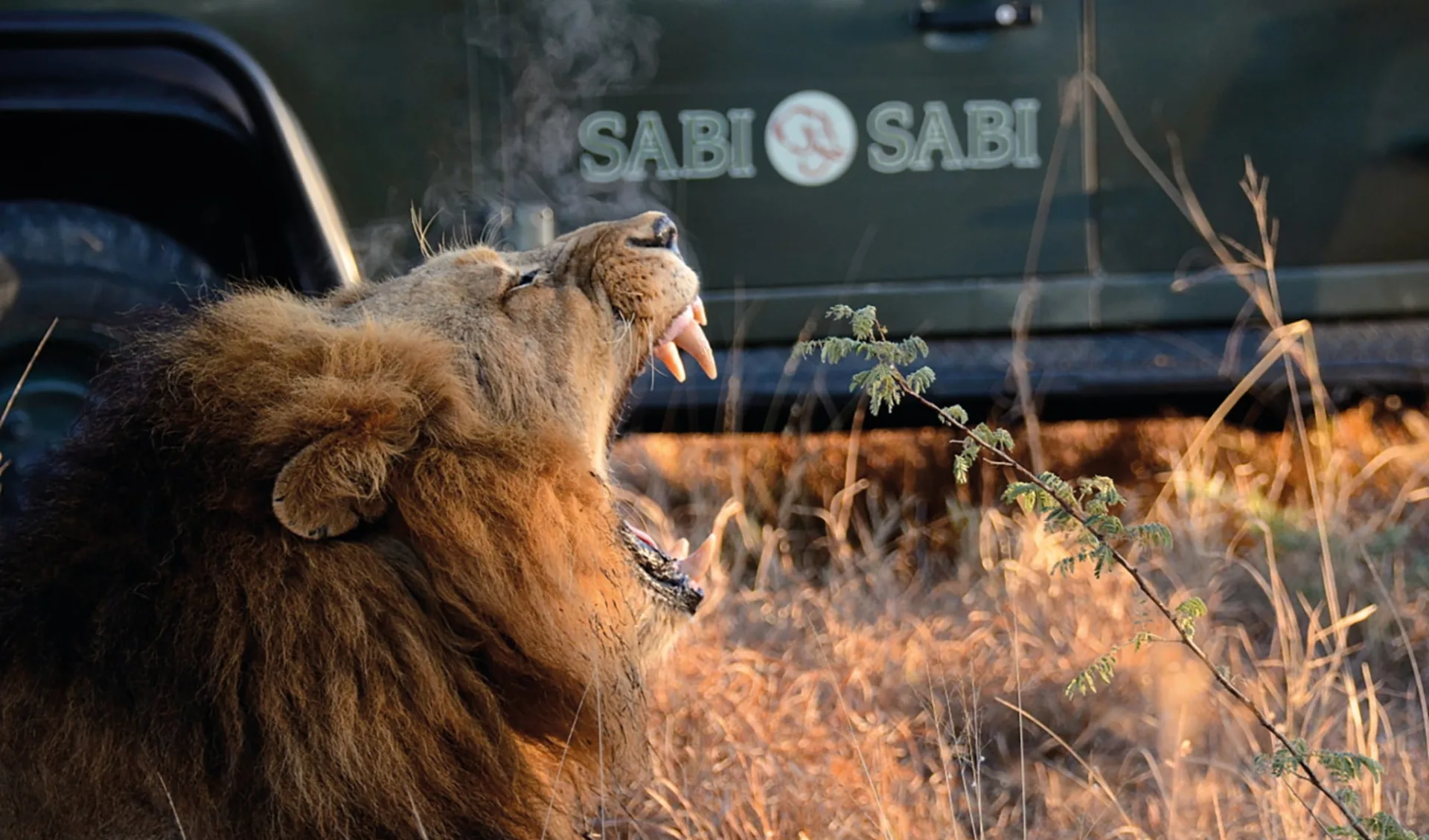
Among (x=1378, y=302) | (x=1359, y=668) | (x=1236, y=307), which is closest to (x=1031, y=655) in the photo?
(x=1359, y=668)

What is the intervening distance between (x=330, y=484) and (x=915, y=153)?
2.46 m

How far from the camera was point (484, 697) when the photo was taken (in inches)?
76.0

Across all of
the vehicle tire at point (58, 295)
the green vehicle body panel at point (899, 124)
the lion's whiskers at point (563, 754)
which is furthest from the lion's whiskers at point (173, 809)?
the green vehicle body panel at point (899, 124)

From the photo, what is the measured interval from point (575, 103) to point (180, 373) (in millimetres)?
2075

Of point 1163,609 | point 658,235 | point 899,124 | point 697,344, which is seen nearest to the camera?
point 1163,609

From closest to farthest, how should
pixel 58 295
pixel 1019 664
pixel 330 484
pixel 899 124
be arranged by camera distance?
pixel 330 484, pixel 1019 664, pixel 58 295, pixel 899 124

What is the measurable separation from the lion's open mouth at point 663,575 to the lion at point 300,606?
0.14m

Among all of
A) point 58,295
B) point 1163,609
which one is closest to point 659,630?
point 1163,609

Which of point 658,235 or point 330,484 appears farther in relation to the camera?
point 658,235

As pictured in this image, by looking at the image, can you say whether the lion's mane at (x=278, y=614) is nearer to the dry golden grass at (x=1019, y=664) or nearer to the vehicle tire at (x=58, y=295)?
the dry golden grass at (x=1019, y=664)

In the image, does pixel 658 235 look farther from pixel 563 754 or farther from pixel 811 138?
pixel 811 138

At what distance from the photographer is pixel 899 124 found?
3861 millimetres

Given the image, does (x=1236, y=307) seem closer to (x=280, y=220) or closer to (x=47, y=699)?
(x=280, y=220)

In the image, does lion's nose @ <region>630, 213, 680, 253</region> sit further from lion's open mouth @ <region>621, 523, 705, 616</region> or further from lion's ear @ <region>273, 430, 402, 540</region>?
lion's ear @ <region>273, 430, 402, 540</region>
